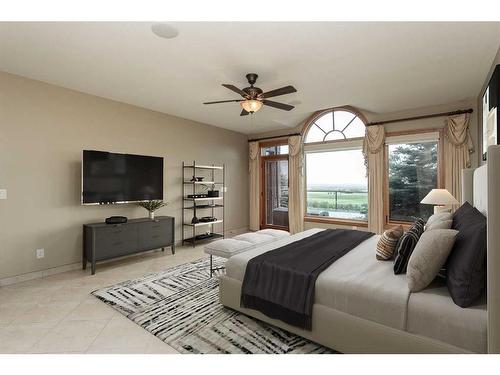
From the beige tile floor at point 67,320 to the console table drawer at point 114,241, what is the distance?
0.98 ft

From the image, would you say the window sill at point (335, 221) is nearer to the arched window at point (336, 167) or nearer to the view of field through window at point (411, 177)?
the arched window at point (336, 167)

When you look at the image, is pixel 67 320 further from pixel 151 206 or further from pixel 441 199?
pixel 441 199

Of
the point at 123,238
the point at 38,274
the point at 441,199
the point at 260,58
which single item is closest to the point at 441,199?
the point at 441,199

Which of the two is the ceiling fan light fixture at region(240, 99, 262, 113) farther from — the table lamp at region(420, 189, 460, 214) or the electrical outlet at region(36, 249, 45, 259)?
the electrical outlet at region(36, 249, 45, 259)

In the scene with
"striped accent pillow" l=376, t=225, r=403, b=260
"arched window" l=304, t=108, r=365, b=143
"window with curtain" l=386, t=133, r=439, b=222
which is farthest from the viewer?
"arched window" l=304, t=108, r=365, b=143

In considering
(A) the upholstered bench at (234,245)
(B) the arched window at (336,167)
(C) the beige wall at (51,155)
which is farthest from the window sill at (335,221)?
(C) the beige wall at (51,155)

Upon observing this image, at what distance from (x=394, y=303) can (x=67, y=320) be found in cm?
266

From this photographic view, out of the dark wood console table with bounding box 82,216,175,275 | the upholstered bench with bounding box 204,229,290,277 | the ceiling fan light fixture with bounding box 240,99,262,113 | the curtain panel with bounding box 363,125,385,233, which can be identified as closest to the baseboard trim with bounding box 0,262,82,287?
the dark wood console table with bounding box 82,216,175,275

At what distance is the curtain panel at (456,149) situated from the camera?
12.9 feet

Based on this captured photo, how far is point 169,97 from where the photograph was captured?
156 inches

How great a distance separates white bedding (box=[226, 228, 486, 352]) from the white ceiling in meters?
2.05

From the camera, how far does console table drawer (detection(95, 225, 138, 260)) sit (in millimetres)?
3492

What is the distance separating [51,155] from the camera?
136 inches
